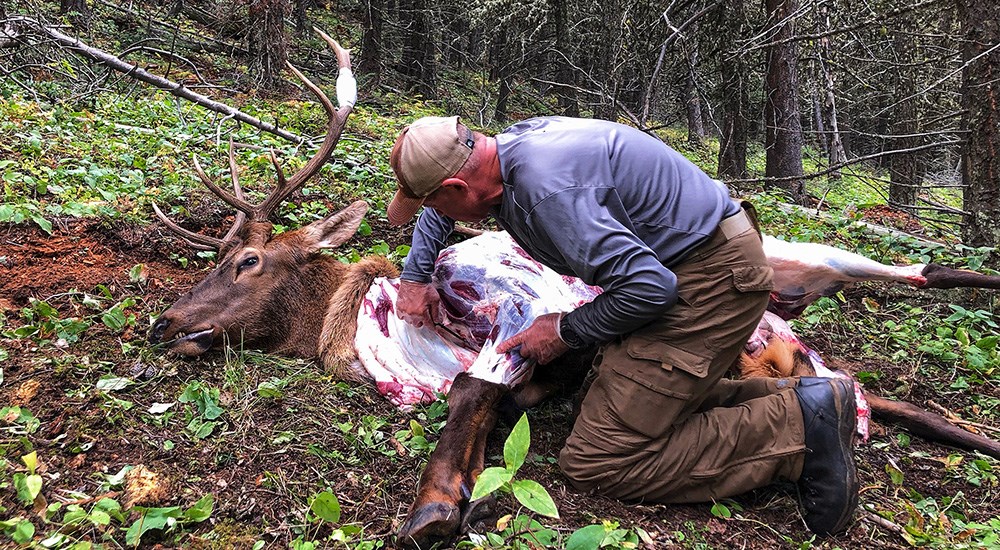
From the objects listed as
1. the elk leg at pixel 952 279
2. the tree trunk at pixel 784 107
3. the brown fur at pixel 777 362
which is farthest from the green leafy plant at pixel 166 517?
the tree trunk at pixel 784 107

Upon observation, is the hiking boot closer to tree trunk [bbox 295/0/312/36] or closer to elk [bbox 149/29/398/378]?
elk [bbox 149/29/398/378]

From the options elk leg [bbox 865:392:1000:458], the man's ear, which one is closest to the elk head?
the man's ear

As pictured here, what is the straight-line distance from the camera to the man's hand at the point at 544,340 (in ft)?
10.7

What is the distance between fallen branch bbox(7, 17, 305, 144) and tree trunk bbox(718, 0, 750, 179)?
5.81 m

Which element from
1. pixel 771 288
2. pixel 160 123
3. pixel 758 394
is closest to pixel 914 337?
pixel 758 394

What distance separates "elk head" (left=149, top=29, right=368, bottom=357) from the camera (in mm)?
3941

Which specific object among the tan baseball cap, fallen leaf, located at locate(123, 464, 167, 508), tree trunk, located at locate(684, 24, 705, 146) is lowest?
fallen leaf, located at locate(123, 464, 167, 508)

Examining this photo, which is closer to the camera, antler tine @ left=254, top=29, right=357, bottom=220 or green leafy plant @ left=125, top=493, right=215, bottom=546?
green leafy plant @ left=125, top=493, right=215, bottom=546

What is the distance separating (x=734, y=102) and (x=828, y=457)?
28.4ft

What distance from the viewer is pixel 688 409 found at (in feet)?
10.9

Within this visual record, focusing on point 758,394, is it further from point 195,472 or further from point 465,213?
point 195,472

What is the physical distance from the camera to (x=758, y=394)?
3.73 m

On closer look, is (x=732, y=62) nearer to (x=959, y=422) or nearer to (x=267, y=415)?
(x=959, y=422)

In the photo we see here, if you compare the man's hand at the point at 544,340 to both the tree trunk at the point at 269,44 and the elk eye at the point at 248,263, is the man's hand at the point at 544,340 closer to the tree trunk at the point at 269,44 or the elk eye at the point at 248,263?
the elk eye at the point at 248,263
